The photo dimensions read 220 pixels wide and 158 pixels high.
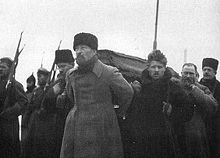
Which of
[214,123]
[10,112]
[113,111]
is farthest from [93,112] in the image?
[214,123]

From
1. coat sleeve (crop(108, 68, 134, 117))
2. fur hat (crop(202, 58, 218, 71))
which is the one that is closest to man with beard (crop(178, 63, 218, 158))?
fur hat (crop(202, 58, 218, 71))

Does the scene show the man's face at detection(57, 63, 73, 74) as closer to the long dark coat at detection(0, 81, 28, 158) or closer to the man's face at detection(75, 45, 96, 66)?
the long dark coat at detection(0, 81, 28, 158)

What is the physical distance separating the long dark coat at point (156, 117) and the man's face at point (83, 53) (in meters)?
1.01

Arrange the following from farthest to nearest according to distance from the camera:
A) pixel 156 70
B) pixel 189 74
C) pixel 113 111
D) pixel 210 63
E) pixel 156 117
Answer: pixel 210 63, pixel 189 74, pixel 156 70, pixel 156 117, pixel 113 111

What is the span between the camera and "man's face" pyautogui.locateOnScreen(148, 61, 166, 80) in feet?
20.0

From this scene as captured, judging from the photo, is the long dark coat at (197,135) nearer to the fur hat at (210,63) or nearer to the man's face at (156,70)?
the man's face at (156,70)

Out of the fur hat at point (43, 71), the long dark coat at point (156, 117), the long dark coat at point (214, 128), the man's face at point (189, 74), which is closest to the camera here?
the long dark coat at point (156, 117)

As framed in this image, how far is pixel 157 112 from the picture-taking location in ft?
19.6

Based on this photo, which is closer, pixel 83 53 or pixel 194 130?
pixel 83 53

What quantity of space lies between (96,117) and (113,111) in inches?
10.1

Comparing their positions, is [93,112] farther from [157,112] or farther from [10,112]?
[10,112]

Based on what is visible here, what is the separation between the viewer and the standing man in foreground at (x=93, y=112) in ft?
17.1

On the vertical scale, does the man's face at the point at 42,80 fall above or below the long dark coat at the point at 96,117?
above

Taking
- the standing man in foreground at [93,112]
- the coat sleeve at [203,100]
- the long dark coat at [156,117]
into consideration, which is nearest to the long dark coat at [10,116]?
the standing man in foreground at [93,112]
